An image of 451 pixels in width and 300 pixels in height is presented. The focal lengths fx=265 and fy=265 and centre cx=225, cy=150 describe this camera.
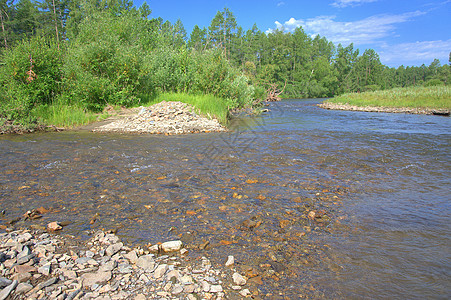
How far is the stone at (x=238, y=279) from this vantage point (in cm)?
357

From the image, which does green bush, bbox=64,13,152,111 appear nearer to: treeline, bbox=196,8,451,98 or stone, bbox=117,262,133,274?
stone, bbox=117,262,133,274

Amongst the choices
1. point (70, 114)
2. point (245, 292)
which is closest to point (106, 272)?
point (245, 292)

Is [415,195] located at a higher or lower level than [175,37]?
lower

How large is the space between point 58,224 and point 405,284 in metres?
5.82

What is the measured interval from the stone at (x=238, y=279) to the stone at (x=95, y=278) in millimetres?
1676

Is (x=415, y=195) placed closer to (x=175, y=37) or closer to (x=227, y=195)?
(x=227, y=195)

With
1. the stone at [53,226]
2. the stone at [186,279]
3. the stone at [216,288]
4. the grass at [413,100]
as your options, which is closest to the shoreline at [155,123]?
the stone at [53,226]

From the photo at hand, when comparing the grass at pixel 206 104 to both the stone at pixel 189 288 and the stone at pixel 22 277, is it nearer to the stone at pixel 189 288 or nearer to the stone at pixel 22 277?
the stone at pixel 189 288

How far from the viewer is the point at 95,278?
351 centimetres

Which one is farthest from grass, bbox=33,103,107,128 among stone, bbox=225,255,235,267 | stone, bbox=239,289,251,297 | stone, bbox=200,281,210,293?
stone, bbox=239,289,251,297

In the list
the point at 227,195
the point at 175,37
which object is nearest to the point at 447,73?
the point at 175,37

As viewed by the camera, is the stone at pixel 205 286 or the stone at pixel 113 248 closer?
the stone at pixel 205 286

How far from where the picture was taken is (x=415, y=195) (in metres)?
6.79

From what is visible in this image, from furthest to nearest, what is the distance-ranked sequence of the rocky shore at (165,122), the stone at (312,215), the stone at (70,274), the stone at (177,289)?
the rocky shore at (165,122)
the stone at (312,215)
the stone at (70,274)
the stone at (177,289)
